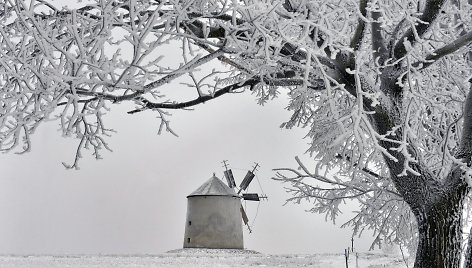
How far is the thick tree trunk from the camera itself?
5578mm

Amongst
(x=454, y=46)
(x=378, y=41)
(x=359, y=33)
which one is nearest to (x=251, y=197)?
(x=378, y=41)

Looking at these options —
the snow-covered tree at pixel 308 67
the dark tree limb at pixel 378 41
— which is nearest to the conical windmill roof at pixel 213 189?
the snow-covered tree at pixel 308 67

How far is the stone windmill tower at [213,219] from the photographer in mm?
21641

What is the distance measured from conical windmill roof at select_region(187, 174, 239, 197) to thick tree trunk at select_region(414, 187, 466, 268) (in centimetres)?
1777

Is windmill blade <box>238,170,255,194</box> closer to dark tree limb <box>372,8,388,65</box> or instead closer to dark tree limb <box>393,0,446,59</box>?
dark tree limb <box>372,8,388,65</box>

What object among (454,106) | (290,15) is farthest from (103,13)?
(454,106)

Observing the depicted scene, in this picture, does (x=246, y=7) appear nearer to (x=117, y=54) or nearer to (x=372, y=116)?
(x=117, y=54)

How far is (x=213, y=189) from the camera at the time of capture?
23.6 m

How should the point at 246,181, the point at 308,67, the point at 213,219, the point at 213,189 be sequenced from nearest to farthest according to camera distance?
the point at 308,67 < the point at 213,219 < the point at 213,189 < the point at 246,181

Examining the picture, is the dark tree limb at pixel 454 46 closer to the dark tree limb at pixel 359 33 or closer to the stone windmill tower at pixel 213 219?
the dark tree limb at pixel 359 33

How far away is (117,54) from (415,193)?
137 inches

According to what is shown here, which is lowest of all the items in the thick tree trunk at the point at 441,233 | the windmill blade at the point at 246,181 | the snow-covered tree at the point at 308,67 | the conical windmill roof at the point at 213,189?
the thick tree trunk at the point at 441,233

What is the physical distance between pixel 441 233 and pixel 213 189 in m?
18.3

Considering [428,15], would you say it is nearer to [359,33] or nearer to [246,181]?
[359,33]
